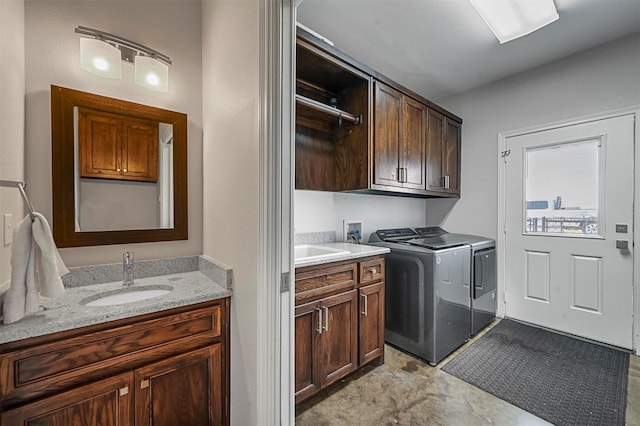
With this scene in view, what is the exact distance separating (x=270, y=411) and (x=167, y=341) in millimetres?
527

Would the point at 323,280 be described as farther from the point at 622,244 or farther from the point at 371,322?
the point at 622,244

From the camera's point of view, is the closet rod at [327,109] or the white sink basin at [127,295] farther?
the closet rod at [327,109]

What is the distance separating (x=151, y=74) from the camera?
1536 mm

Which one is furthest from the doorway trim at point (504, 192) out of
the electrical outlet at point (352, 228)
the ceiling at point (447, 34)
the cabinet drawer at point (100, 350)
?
the cabinet drawer at point (100, 350)

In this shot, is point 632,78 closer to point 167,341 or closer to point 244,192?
point 244,192

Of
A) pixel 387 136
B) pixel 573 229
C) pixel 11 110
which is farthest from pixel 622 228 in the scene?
pixel 11 110

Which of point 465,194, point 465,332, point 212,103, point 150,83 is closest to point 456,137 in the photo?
point 465,194

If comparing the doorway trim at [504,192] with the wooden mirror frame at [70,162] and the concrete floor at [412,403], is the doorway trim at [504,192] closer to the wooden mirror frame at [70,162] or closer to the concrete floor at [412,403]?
the concrete floor at [412,403]

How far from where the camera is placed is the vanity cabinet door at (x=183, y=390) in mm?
1118

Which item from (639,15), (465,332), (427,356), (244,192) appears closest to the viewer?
(244,192)

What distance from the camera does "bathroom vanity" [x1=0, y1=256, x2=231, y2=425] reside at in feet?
2.98

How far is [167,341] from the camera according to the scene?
1.17 meters

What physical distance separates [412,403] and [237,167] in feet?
5.75

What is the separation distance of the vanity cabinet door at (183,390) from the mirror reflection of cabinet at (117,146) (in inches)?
39.2
